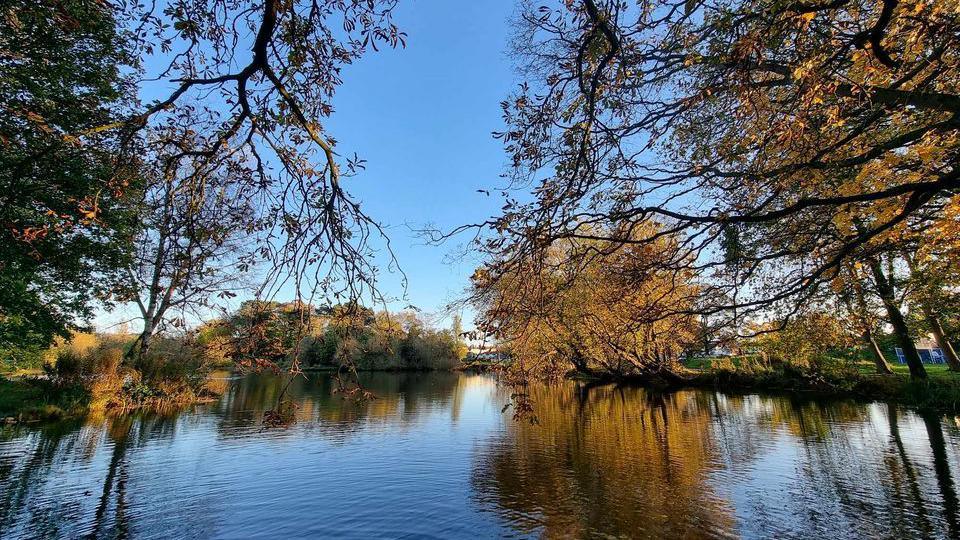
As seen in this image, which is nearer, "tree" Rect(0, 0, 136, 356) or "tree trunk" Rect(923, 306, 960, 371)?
"tree" Rect(0, 0, 136, 356)

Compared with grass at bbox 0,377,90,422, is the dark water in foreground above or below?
below

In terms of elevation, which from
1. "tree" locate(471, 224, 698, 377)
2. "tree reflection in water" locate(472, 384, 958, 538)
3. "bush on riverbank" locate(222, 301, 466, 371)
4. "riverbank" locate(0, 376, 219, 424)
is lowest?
"tree reflection in water" locate(472, 384, 958, 538)

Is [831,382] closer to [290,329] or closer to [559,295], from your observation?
[559,295]

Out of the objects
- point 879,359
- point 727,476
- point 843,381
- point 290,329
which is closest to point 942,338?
point 879,359

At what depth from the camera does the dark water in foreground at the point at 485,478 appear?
7.82 metres

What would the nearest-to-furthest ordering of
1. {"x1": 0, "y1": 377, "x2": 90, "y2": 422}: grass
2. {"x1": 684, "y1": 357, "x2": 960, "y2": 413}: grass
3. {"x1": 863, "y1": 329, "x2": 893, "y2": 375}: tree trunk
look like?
{"x1": 0, "y1": 377, "x2": 90, "y2": 422}: grass → {"x1": 684, "y1": 357, "x2": 960, "y2": 413}: grass → {"x1": 863, "y1": 329, "x2": 893, "y2": 375}: tree trunk

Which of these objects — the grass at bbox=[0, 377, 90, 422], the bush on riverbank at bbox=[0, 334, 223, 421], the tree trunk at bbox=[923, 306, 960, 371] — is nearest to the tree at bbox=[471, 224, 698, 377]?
the bush on riverbank at bbox=[0, 334, 223, 421]

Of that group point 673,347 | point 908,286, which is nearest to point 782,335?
point 908,286

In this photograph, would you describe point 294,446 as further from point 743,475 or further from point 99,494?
point 743,475

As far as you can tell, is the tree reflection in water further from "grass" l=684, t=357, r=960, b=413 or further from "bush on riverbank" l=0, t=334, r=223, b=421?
"bush on riverbank" l=0, t=334, r=223, b=421

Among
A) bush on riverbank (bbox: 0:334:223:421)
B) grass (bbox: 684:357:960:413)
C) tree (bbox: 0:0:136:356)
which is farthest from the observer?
grass (bbox: 684:357:960:413)

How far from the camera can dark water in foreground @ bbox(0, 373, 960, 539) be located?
782 centimetres

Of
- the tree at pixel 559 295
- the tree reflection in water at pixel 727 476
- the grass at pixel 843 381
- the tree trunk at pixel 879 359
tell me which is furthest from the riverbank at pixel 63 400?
the tree trunk at pixel 879 359

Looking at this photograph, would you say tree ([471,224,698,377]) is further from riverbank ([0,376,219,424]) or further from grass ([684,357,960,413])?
riverbank ([0,376,219,424])
